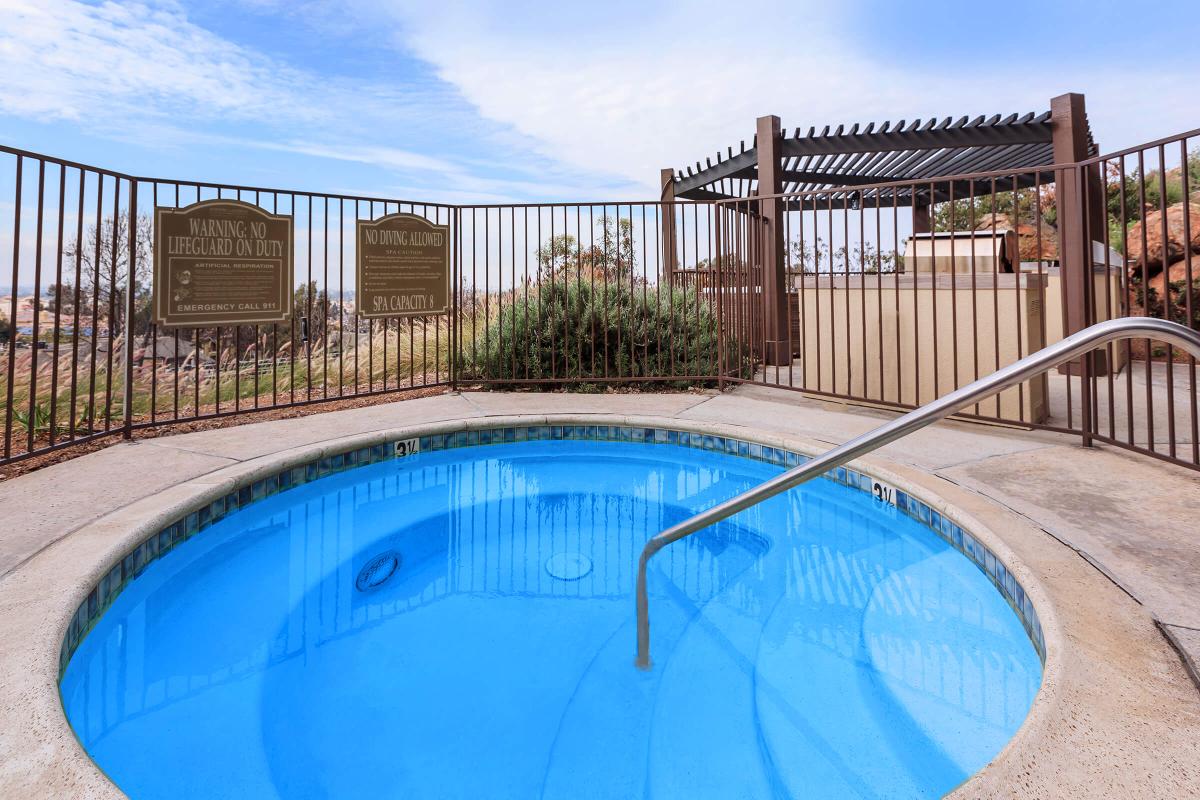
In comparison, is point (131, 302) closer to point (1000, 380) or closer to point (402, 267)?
point (402, 267)

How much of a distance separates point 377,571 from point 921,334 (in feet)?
13.6

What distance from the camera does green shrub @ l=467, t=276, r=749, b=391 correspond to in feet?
20.2

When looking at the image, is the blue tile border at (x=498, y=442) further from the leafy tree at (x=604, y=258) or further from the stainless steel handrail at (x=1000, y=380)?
the leafy tree at (x=604, y=258)

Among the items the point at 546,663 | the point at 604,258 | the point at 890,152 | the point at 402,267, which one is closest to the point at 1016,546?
the point at 546,663

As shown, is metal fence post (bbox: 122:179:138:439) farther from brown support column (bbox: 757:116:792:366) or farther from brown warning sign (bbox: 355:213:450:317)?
brown support column (bbox: 757:116:792:366)

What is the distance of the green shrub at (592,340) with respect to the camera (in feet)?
20.2

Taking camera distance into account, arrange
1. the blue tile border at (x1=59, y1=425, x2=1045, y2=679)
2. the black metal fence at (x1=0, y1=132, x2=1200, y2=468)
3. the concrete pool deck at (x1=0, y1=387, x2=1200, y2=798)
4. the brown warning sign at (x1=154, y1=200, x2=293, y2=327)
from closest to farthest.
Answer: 1. the concrete pool deck at (x1=0, y1=387, x2=1200, y2=798)
2. the blue tile border at (x1=59, y1=425, x2=1045, y2=679)
3. the black metal fence at (x1=0, y1=132, x2=1200, y2=468)
4. the brown warning sign at (x1=154, y1=200, x2=293, y2=327)

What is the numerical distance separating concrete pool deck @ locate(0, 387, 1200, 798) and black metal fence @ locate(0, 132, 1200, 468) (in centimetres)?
43

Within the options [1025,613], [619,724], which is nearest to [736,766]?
[619,724]

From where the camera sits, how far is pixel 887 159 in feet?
28.2

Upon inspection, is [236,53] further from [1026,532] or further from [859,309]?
[1026,532]

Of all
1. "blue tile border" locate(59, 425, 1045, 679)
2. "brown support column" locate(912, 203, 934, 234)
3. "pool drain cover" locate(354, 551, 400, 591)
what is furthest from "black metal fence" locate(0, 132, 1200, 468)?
"brown support column" locate(912, 203, 934, 234)

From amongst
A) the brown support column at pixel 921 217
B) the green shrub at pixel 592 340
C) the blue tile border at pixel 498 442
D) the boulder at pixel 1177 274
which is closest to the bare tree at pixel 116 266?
the blue tile border at pixel 498 442

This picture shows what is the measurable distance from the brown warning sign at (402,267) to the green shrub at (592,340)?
79 cm
